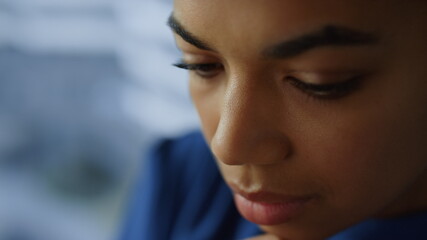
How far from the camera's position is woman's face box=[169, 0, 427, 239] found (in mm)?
448

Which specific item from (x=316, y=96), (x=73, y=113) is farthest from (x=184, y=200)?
(x=73, y=113)

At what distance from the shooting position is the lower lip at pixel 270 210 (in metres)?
0.54

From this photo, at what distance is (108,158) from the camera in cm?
169

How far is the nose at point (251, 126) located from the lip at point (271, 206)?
0.16 feet

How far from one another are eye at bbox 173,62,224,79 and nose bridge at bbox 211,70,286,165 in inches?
1.8

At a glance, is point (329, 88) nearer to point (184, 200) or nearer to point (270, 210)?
point (270, 210)

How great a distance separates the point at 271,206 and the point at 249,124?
0.10 meters

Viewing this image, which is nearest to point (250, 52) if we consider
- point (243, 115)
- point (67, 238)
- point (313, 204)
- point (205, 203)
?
point (243, 115)

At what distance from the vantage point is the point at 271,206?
55 cm

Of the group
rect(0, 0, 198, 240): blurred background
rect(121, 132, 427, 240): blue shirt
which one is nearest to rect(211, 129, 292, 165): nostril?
rect(121, 132, 427, 240): blue shirt

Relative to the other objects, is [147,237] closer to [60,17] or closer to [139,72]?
[139,72]

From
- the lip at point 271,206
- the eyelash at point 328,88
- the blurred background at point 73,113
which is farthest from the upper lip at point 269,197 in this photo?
the blurred background at point 73,113

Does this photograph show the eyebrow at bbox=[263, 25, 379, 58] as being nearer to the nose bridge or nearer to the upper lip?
the nose bridge

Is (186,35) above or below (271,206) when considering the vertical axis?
above
